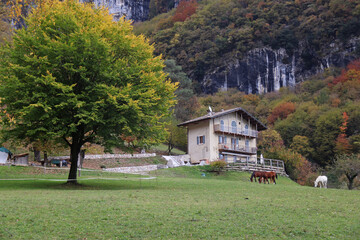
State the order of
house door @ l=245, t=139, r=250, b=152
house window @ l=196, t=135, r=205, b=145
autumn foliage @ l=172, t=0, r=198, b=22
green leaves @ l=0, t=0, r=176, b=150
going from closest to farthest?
green leaves @ l=0, t=0, r=176, b=150, house window @ l=196, t=135, r=205, b=145, house door @ l=245, t=139, r=250, b=152, autumn foliage @ l=172, t=0, r=198, b=22

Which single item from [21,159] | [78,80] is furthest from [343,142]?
[78,80]

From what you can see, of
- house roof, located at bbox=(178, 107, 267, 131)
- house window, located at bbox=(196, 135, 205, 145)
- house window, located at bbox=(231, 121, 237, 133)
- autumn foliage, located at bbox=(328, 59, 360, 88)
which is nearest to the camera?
house roof, located at bbox=(178, 107, 267, 131)

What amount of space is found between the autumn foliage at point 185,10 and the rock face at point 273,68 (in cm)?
3325

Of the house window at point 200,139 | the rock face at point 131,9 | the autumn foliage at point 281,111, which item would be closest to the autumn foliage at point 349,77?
the autumn foliage at point 281,111

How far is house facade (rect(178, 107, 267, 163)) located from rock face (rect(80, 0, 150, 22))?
121560 millimetres

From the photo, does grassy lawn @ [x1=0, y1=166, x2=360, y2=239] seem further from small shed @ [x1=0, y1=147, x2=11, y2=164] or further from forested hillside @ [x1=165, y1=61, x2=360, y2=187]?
forested hillside @ [x1=165, y1=61, x2=360, y2=187]

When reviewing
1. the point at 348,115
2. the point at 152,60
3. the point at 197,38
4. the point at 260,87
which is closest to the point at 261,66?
the point at 260,87

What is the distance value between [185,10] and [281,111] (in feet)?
256

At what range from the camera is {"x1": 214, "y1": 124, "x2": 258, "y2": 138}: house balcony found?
50.0m

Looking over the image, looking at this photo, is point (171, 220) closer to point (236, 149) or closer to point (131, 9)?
point (236, 149)

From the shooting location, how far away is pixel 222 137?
51.6m

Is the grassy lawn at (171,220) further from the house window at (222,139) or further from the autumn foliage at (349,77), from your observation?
the autumn foliage at (349,77)

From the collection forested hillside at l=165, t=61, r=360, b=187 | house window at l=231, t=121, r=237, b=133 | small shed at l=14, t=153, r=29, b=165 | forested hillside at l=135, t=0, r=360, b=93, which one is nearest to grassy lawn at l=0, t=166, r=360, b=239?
small shed at l=14, t=153, r=29, b=165

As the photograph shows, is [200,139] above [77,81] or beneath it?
beneath
